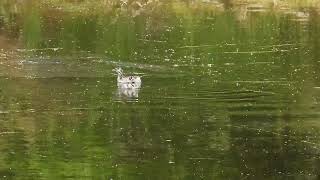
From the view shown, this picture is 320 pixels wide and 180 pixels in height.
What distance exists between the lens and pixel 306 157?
24516 mm

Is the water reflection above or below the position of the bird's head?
below

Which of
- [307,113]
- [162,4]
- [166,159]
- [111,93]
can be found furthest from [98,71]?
[162,4]

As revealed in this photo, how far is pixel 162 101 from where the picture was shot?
31312mm

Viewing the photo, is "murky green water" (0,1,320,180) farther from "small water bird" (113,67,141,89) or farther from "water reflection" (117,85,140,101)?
"small water bird" (113,67,141,89)

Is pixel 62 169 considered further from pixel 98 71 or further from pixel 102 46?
pixel 102 46

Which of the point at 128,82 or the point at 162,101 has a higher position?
the point at 128,82

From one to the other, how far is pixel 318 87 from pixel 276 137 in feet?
27.7

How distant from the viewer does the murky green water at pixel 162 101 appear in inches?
949

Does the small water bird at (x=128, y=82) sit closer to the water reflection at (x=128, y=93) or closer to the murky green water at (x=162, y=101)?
the water reflection at (x=128, y=93)

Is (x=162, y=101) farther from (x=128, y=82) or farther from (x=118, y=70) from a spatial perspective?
(x=118, y=70)

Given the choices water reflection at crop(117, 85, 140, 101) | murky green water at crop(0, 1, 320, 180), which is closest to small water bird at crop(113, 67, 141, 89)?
water reflection at crop(117, 85, 140, 101)

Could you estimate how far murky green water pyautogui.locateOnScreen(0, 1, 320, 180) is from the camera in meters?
24.1

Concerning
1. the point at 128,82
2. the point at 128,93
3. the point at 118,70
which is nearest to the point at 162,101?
the point at 128,93

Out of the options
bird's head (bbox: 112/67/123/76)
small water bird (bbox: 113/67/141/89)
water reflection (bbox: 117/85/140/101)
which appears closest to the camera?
water reflection (bbox: 117/85/140/101)
